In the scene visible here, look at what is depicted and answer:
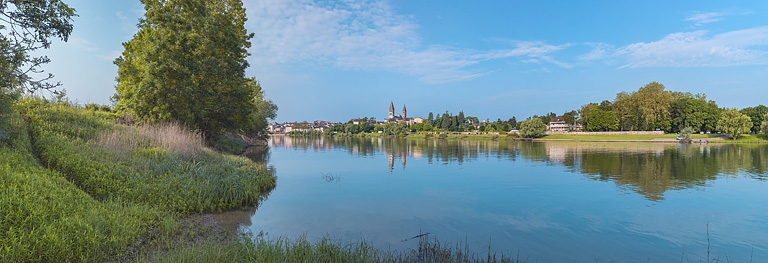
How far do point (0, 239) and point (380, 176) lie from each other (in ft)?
63.6

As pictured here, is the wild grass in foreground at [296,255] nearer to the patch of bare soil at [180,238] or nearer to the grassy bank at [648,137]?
the patch of bare soil at [180,238]

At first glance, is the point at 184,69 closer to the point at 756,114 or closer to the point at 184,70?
the point at 184,70

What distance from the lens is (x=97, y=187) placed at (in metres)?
10.5

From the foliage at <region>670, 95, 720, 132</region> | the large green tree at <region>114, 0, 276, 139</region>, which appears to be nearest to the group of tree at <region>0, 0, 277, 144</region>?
the large green tree at <region>114, 0, 276, 139</region>

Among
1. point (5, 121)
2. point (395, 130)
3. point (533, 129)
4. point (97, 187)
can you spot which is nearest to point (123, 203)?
point (97, 187)

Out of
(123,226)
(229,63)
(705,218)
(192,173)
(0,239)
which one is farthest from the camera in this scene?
(229,63)

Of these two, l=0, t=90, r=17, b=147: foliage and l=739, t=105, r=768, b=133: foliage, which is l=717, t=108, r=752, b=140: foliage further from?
l=0, t=90, r=17, b=147: foliage

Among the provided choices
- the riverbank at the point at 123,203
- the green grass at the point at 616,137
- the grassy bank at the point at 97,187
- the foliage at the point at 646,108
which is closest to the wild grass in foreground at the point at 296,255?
the riverbank at the point at 123,203

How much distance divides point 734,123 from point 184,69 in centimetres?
10150

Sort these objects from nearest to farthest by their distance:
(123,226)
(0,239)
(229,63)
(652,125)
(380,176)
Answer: (0,239)
(123,226)
(380,176)
(229,63)
(652,125)

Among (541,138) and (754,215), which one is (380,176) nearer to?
(754,215)

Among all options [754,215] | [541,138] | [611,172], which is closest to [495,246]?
[754,215]

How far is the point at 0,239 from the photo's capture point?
601 cm

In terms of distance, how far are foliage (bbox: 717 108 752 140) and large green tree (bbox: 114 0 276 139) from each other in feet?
318
